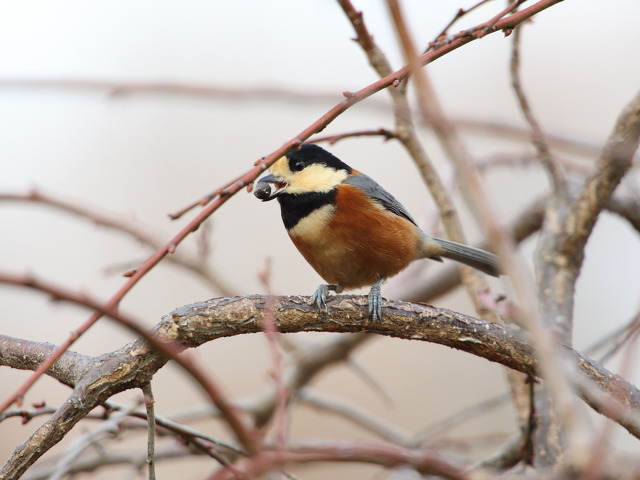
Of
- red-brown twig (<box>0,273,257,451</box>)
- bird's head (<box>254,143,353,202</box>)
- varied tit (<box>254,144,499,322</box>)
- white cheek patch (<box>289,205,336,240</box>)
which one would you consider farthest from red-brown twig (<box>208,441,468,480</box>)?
bird's head (<box>254,143,353,202</box>)

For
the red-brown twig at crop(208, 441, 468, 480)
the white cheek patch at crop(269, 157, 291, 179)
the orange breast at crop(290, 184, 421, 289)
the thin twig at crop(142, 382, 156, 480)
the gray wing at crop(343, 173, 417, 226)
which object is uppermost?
the white cheek patch at crop(269, 157, 291, 179)

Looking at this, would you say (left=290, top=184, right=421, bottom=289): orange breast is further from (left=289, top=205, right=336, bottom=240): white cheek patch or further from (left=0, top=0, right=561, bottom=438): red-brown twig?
(left=0, top=0, right=561, bottom=438): red-brown twig

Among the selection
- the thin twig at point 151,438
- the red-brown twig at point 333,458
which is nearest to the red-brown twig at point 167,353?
→ the red-brown twig at point 333,458

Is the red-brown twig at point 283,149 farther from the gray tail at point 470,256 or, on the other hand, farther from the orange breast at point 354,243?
the gray tail at point 470,256

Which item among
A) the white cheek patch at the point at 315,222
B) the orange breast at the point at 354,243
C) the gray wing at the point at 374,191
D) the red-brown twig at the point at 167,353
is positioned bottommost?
the red-brown twig at the point at 167,353

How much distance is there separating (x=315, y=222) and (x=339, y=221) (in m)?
0.13

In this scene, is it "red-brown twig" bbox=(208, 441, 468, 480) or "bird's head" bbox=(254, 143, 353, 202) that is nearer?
"red-brown twig" bbox=(208, 441, 468, 480)

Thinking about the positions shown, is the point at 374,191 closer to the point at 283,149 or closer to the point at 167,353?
the point at 283,149

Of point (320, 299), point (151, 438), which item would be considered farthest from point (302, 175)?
point (151, 438)

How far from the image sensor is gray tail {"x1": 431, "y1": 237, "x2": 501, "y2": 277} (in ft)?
13.1

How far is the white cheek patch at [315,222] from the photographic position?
3.65 meters

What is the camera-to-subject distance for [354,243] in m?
3.62

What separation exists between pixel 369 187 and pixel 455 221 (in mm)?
498

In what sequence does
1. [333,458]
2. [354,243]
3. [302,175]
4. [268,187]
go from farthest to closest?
[302,175]
[268,187]
[354,243]
[333,458]
